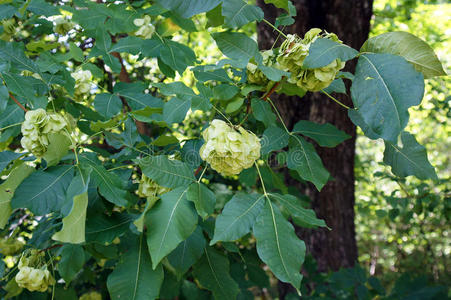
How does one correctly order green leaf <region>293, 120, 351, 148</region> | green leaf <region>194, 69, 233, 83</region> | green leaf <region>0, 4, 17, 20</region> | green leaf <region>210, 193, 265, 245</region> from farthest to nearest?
green leaf <region>0, 4, 17, 20</region>
green leaf <region>293, 120, 351, 148</region>
green leaf <region>194, 69, 233, 83</region>
green leaf <region>210, 193, 265, 245</region>

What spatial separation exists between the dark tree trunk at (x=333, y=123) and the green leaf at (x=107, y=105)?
1.75m

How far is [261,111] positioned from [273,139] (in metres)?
0.12

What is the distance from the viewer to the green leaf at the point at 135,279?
3.70 feet

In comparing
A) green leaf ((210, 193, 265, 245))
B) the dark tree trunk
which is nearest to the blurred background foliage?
the dark tree trunk

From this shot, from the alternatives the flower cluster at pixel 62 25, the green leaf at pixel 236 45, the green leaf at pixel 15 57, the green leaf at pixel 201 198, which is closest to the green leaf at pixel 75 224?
the green leaf at pixel 201 198

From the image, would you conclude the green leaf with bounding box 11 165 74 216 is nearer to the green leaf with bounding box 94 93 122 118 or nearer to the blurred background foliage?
the green leaf with bounding box 94 93 122 118

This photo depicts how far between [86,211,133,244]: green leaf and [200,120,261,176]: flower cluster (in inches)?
15.7

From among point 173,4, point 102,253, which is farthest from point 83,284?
point 173,4

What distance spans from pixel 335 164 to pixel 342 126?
1.18 feet

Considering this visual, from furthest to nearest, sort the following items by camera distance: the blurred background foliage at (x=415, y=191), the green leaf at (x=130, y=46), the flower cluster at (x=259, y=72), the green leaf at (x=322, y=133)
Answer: the blurred background foliage at (x=415, y=191) < the green leaf at (x=130, y=46) < the green leaf at (x=322, y=133) < the flower cluster at (x=259, y=72)

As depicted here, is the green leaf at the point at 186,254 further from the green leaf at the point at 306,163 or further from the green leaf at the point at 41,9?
the green leaf at the point at 41,9

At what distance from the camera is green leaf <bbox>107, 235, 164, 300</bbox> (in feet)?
3.70

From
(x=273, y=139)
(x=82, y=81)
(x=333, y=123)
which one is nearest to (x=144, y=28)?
(x=82, y=81)

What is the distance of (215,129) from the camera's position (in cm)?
122
